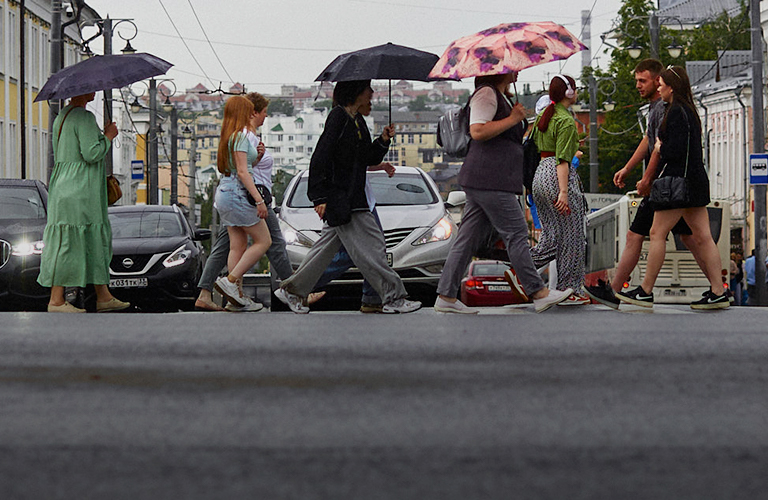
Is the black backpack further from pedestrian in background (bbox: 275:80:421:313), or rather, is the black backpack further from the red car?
the red car

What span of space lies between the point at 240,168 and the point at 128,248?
4579 millimetres

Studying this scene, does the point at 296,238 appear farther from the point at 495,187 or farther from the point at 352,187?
the point at 495,187

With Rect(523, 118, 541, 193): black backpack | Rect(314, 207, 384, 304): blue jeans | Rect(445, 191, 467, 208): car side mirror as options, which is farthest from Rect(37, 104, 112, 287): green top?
Rect(445, 191, 467, 208): car side mirror

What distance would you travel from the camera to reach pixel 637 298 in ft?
37.6

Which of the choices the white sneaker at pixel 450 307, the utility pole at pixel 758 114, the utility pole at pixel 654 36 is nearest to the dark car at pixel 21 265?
the white sneaker at pixel 450 307

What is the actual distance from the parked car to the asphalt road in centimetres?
456

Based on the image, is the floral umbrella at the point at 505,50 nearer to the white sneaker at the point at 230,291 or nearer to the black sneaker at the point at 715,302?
the black sneaker at the point at 715,302

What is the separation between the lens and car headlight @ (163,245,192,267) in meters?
16.0

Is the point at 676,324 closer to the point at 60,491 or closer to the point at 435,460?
the point at 435,460

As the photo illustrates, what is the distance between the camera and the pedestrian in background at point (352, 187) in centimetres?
1101

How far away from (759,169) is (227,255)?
2247cm

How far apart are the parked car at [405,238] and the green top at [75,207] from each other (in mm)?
3130

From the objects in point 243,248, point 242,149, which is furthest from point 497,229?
point 243,248

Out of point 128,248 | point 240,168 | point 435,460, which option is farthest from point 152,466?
point 128,248
